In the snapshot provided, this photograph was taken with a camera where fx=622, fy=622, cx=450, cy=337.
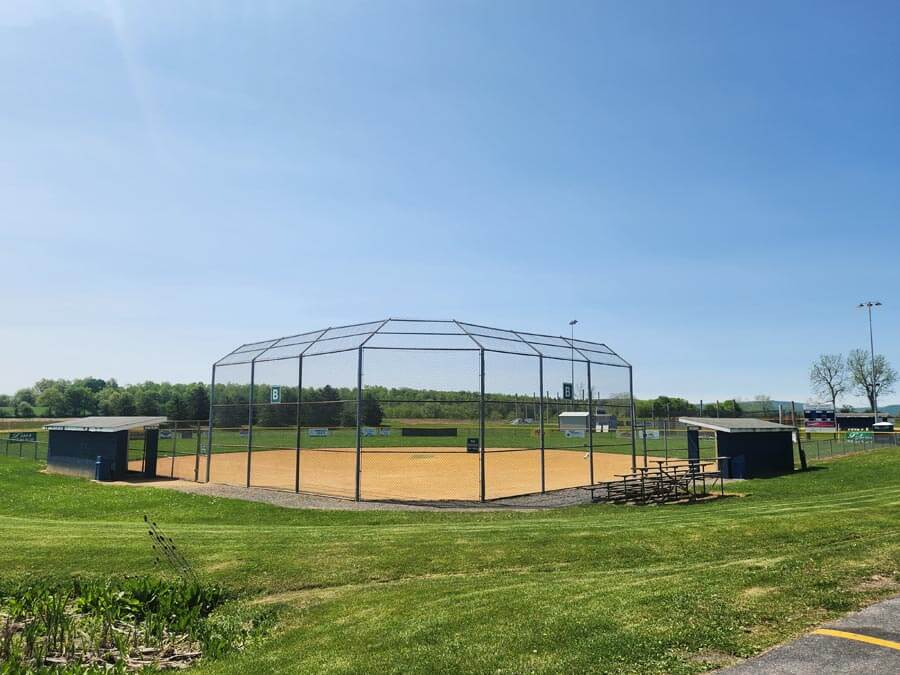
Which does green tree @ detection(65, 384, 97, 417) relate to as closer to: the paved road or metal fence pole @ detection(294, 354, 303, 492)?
metal fence pole @ detection(294, 354, 303, 492)

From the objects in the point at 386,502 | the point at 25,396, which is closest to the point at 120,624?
the point at 386,502

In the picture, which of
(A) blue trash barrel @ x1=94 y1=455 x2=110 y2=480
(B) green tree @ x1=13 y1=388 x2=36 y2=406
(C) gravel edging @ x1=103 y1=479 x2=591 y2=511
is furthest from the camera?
(B) green tree @ x1=13 y1=388 x2=36 y2=406

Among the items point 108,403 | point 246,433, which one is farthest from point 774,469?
point 108,403

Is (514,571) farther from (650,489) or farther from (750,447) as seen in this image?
(750,447)

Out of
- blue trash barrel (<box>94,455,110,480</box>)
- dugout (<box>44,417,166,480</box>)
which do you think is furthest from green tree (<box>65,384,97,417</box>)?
blue trash barrel (<box>94,455,110,480</box>)

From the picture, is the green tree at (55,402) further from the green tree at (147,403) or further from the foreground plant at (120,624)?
the foreground plant at (120,624)

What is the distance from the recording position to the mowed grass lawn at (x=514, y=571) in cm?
532

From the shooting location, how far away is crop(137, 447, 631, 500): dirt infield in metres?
19.0

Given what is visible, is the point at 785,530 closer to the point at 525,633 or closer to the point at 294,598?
the point at 525,633

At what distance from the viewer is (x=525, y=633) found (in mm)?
5598

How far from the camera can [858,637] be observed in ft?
16.8

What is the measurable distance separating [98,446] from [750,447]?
981 inches

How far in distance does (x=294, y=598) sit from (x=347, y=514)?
271 inches

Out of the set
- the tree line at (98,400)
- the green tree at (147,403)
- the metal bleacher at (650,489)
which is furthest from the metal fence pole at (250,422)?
the green tree at (147,403)
